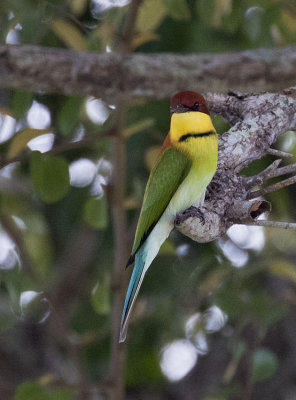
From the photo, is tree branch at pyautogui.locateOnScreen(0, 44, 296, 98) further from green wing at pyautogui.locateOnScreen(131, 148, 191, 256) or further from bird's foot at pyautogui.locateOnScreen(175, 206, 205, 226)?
green wing at pyautogui.locateOnScreen(131, 148, 191, 256)

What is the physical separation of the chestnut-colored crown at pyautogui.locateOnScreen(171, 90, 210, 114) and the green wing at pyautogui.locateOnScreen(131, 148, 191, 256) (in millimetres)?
121

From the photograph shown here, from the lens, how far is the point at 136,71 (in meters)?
0.70

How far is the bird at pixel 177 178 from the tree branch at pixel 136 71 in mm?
807

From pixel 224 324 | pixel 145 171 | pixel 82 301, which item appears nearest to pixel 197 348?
pixel 224 324

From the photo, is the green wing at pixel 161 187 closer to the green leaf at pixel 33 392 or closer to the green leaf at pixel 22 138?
the green leaf at pixel 22 138

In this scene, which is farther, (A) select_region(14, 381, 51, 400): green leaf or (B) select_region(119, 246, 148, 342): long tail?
(A) select_region(14, 381, 51, 400): green leaf

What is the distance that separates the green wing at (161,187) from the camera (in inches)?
61.6

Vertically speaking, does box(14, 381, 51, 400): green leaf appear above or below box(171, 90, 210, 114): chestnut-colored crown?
below

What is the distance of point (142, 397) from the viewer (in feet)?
8.52

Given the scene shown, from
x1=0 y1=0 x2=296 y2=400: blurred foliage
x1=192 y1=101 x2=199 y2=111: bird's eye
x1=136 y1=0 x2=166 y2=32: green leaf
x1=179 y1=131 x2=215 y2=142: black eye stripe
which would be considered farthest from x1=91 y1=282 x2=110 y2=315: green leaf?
x1=136 y1=0 x2=166 y2=32: green leaf

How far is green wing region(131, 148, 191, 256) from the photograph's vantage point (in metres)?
1.57

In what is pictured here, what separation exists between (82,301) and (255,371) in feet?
2.47

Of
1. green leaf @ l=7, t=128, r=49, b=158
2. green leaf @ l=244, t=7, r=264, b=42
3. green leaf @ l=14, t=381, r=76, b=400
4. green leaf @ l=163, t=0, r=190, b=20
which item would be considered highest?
green leaf @ l=163, t=0, r=190, b=20

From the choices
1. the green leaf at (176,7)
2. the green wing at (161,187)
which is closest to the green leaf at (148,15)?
the green leaf at (176,7)
